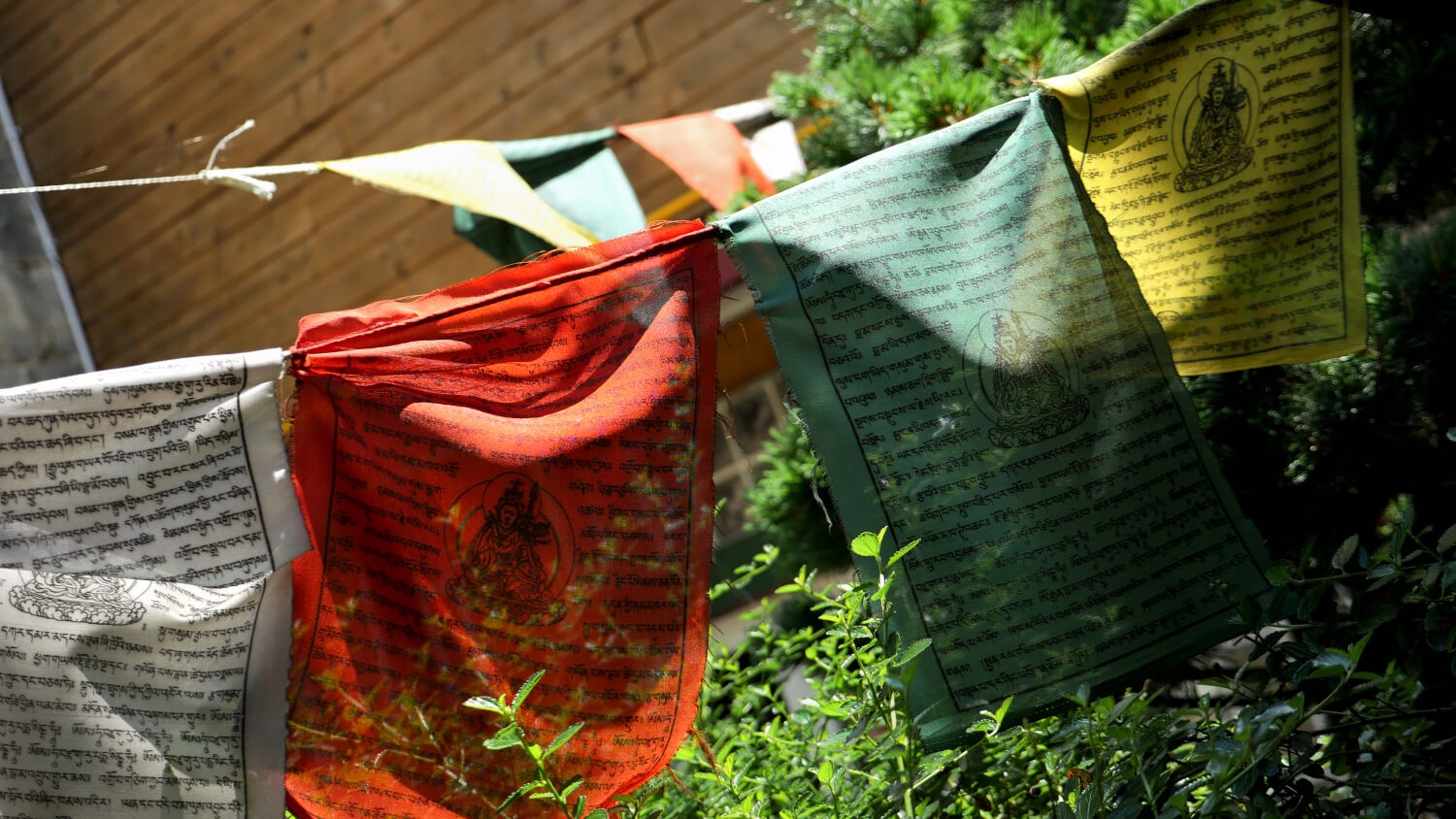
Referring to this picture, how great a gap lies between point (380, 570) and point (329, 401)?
0.16m

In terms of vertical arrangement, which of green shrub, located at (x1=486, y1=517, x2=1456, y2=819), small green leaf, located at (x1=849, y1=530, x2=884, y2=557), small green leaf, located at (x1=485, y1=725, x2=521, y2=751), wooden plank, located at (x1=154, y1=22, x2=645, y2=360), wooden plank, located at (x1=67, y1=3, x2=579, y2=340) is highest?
wooden plank, located at (x1=67, y1=3, x2=579, y2=340)

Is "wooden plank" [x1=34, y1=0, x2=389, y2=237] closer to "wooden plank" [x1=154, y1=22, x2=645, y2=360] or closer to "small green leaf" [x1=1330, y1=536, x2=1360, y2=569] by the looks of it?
"wooden plank" [x1=154, y1=22, x2=645, y2=360]

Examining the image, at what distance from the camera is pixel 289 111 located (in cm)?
310

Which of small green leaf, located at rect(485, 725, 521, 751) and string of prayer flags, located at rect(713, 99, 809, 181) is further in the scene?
string of prayer flags, located at rect(713, 99, 809, 181)

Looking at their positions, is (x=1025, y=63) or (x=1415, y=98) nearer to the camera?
(x=1415, y=98)

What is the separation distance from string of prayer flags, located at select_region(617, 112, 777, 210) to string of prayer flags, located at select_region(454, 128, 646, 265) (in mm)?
123

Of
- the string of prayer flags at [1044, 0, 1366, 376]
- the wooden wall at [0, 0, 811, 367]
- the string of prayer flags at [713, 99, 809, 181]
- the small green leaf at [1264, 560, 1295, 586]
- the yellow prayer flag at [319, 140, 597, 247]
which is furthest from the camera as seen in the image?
the wooden wall at [0, 0, 811, 367]

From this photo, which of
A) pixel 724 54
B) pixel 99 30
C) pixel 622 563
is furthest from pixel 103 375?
pixel 99 30

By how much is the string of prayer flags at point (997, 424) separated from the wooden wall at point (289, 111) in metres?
1.77

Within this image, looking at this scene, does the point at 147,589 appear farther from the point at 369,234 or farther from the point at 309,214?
the point at 309,214

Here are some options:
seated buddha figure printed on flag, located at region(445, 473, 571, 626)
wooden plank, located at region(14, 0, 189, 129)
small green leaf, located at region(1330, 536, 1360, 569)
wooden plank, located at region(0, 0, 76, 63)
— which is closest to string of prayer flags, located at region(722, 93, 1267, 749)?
small green leaf, located at region(1330, 536, 1360, 569)

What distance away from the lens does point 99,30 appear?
3221mm

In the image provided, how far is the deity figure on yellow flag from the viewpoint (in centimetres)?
107

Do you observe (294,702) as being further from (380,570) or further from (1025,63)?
(1025,63)
